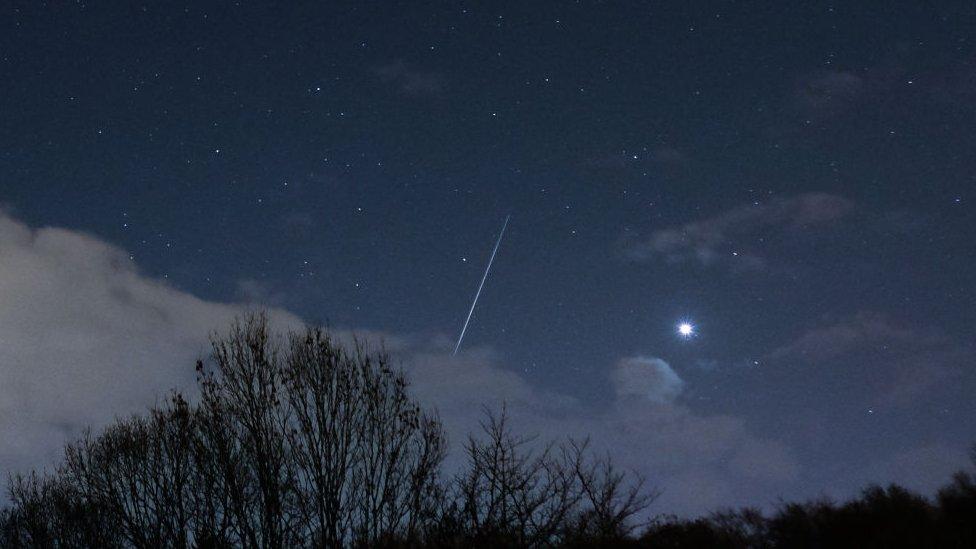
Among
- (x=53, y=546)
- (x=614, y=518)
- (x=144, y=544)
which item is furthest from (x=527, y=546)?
(x=53, y=546)

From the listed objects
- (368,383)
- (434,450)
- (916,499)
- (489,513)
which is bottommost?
(916,499)

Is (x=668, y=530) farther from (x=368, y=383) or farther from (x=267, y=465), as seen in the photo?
(x=267, y=465)

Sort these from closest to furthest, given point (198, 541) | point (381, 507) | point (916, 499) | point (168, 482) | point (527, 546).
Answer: point (916, 499) < point (381, 507) < point (527, 546) < point (198, 541) < point (168, 482)

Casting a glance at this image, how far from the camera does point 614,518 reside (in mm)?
21328

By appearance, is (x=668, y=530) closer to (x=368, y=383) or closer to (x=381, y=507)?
(x=381, y=507)

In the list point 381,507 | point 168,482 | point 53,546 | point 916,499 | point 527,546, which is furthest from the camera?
point 53,546

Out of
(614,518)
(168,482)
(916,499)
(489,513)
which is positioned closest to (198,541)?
(168,482)

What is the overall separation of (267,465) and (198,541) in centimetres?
646

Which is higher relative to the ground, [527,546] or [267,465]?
[267,465]

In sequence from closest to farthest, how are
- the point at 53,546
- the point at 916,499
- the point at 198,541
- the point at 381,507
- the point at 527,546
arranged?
the point at 916,499
the point at 381,507
the point at 527,546
the point at 198,541
the point at 53,546

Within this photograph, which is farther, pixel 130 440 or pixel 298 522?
pixel 130 440

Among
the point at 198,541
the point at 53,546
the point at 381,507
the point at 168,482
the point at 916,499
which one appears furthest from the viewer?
the point at 53,546

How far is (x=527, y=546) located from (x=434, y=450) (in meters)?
4.07

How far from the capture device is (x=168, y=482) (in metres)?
22.7
